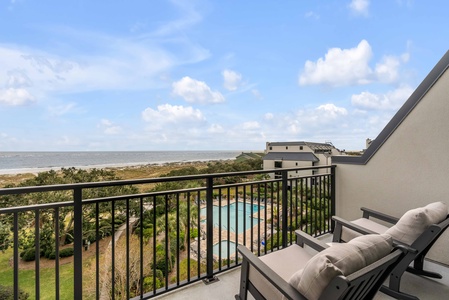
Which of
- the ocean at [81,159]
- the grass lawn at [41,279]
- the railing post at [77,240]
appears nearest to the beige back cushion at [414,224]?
→ the railing post at [77,240]

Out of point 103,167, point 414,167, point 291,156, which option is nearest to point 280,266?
point 414,167

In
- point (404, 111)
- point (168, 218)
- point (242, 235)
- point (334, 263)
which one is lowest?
point (242, 235)

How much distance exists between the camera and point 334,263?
108 cm

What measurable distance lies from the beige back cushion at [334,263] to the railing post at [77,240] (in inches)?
58.7

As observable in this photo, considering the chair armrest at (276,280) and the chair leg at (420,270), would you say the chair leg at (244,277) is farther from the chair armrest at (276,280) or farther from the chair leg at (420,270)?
the chair leg at (420,270)

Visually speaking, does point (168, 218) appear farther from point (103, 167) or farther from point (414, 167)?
point (103, 167)

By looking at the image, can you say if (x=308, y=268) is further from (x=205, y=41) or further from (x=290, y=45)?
(x=205, y=41)

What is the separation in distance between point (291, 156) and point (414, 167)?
20.5m

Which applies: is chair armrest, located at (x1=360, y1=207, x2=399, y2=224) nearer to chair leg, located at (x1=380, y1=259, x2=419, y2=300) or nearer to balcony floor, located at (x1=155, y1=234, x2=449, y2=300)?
balcony floor, located at (x1=155, y1=234, x2=449, y2=300)

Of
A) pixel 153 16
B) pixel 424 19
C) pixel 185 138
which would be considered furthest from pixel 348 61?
pixel 185 138

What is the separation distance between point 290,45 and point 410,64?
11.3 ft

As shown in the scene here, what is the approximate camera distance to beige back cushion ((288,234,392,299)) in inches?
41.9

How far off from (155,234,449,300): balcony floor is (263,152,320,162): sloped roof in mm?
16778

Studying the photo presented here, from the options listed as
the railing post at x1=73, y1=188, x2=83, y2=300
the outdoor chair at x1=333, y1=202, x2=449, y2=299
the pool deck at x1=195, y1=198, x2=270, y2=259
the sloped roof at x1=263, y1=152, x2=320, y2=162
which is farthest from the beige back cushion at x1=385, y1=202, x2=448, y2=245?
the sloped roof at x1=263, y1=152, x2=320, y2=162
